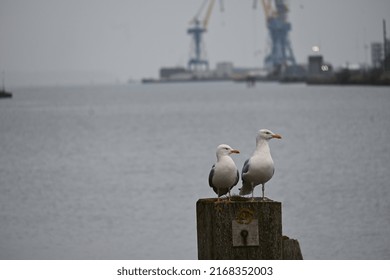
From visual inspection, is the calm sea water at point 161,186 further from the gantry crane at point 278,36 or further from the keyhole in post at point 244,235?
the gantry crane at point 278,36

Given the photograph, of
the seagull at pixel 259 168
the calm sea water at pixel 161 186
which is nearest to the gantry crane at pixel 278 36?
the calm sea water at pixel 161 186

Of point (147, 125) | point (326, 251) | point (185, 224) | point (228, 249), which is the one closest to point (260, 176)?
point (228, 249)

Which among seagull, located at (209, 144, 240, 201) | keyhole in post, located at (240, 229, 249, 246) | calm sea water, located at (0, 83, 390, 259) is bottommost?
calm sea water, located at (0, 83, 390, 259)

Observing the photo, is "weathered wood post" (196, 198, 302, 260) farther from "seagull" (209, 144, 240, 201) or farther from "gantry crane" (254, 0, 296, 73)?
"gantry crane" (254, 0, 296, 73)

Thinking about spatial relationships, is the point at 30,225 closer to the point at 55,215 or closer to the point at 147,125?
the point at 55,215

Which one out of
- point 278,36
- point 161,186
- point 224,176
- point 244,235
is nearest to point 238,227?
Result: point 244,235

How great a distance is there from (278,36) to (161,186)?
70826mm

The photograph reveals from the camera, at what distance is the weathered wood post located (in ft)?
12.7

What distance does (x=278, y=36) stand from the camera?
8581 centimetres

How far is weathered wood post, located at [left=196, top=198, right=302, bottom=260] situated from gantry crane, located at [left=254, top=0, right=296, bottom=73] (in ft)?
235

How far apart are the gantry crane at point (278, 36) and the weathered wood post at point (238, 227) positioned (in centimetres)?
7163

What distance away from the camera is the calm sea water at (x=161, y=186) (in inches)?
425

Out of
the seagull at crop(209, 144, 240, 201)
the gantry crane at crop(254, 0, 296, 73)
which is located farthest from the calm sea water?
the gantry crane at crop(254, 0, 296, 73)

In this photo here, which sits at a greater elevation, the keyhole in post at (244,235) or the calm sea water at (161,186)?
the keyhole in post at (244,235)
